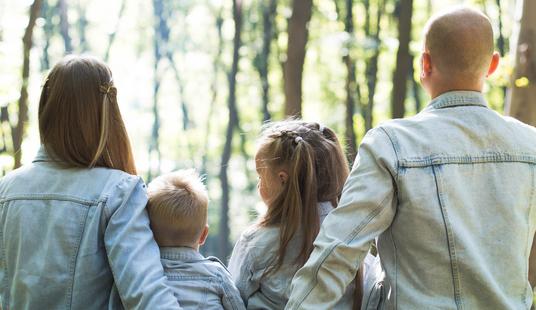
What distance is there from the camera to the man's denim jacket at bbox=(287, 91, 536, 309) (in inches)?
104

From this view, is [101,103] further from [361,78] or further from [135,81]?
[135,81]

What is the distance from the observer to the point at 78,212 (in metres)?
3.04

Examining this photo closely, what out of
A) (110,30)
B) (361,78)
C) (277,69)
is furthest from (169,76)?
(361,78)

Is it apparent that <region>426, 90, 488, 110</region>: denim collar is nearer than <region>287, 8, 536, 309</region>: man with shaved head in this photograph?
No

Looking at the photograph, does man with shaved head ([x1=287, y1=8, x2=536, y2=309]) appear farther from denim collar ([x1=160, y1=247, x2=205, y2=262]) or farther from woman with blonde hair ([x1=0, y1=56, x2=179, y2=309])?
woman with blonde hair ([x1=0, y1=56, x2=179, y2=309])

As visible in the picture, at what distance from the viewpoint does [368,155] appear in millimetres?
2723

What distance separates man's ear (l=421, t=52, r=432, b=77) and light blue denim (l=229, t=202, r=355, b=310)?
743 millimetres

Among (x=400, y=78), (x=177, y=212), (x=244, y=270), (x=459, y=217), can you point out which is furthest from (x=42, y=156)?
(x=400, y=78)

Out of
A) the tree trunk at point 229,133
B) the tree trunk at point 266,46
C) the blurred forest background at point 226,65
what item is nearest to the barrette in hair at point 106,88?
the blurred forest background at point 226,65

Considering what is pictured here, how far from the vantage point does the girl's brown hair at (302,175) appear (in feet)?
10.5

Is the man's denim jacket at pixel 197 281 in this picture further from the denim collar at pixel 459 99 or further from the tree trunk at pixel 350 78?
the tree trunk at pixel 350 78

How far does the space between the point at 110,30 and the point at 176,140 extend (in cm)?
677

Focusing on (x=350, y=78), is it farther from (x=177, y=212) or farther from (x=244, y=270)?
(x=177, y=212)

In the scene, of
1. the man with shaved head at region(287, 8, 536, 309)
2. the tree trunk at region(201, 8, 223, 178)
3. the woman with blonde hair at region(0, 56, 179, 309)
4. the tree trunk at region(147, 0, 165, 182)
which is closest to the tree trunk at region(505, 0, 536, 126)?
the man with shaved head at region(287, 8, 536, 309)
